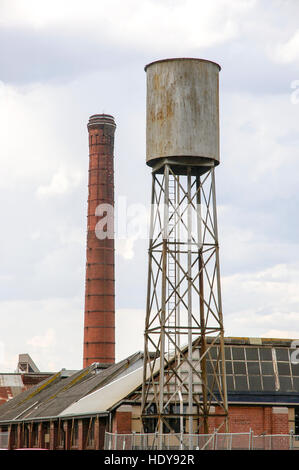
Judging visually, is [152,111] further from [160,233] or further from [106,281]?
[106,281]

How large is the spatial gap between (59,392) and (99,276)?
15.2 meters

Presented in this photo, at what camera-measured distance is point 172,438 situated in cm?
3656

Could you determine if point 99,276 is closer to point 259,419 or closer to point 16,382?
point 16,382

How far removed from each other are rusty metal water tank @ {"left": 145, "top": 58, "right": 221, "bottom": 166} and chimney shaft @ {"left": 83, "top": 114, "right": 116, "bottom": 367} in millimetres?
30770

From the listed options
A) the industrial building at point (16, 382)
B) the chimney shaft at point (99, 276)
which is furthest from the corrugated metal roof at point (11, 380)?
the chimney shaft at point (99, 276)

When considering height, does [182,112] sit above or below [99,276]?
below

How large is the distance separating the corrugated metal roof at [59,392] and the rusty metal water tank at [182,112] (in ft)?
47.1

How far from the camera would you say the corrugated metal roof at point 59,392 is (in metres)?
45.9

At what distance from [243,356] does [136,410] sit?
263 inches

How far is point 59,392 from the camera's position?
5228cm

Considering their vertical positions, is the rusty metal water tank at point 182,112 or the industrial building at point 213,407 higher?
the rusty metal water tank at point 182,112

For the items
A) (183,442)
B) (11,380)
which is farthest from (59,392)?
(11,380)

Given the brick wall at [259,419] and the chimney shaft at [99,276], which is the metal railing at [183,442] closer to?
the brick wall at [259,419]

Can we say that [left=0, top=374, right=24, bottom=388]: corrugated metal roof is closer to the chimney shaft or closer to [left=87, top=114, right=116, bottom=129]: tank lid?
the chimney shaft
